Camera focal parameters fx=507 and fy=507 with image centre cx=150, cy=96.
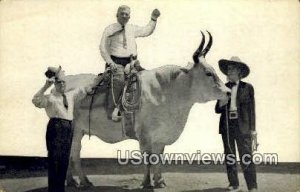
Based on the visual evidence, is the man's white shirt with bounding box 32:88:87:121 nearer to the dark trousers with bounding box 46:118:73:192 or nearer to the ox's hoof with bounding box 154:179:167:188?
the dark trousers with bounding box 46:118:73:192

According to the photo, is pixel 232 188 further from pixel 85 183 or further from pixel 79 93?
pixel 79 93

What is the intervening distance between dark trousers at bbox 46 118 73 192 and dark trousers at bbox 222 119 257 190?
3.54 feet

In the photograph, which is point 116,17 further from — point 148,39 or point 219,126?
point 219,126

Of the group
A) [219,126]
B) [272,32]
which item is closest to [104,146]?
[219,126]

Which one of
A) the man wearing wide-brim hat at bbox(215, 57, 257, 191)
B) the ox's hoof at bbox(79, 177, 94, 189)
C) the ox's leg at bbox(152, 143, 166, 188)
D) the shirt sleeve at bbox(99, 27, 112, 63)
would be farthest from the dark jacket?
the ox's hoof at bbox(79, 177, 94, 189)

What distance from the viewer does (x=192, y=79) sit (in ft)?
11.4

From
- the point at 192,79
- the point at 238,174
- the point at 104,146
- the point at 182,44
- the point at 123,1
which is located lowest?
the point at 238,174

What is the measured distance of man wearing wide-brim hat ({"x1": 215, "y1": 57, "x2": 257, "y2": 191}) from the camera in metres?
3.50

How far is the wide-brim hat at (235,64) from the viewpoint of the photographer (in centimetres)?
351

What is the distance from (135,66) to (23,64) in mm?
783

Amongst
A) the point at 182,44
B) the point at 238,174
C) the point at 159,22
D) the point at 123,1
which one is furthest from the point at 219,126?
the point at 123,1

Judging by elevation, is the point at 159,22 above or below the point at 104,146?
above

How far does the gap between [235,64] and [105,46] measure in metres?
0.91

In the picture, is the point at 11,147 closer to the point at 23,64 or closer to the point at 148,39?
the point at 23,64
